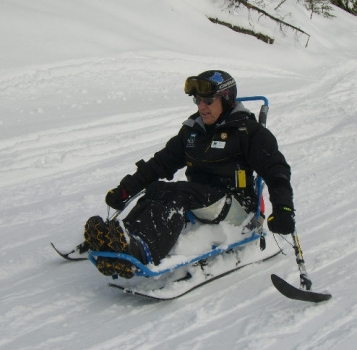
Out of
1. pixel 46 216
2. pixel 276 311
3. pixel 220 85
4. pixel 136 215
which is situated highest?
pixel 220 85

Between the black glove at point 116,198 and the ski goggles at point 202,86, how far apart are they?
84 cm

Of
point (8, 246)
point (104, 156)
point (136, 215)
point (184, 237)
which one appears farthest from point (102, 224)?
point (104, 156)

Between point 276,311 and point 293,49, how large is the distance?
482 inches

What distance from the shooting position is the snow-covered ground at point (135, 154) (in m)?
3.33

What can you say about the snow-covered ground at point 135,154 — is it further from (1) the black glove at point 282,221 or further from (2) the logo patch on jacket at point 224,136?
(2) the logo patch on jacket at point 224,136

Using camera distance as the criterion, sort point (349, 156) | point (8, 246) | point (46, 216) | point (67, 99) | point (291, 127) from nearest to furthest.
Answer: point (8, 246), point (46, 216), point (349, 156), point (291, 127), point (67, 99)

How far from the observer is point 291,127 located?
7.74 metres

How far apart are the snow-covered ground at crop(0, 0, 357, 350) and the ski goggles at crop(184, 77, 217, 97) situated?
3.96 feet

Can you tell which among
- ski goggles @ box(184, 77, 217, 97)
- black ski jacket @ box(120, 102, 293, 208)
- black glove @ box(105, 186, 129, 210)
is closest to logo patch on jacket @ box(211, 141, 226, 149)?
black ski jacket @ box(120, 102, 293, 208)

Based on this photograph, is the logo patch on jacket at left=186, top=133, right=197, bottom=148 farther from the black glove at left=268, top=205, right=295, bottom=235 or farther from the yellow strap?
the black glove at left=268, top=205, right=295, bottom=235

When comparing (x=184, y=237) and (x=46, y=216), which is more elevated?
(x=184, y=237)

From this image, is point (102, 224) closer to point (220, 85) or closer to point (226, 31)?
point (220, 85)

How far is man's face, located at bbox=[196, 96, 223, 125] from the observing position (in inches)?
161

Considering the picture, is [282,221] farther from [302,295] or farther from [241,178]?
[241,178]
